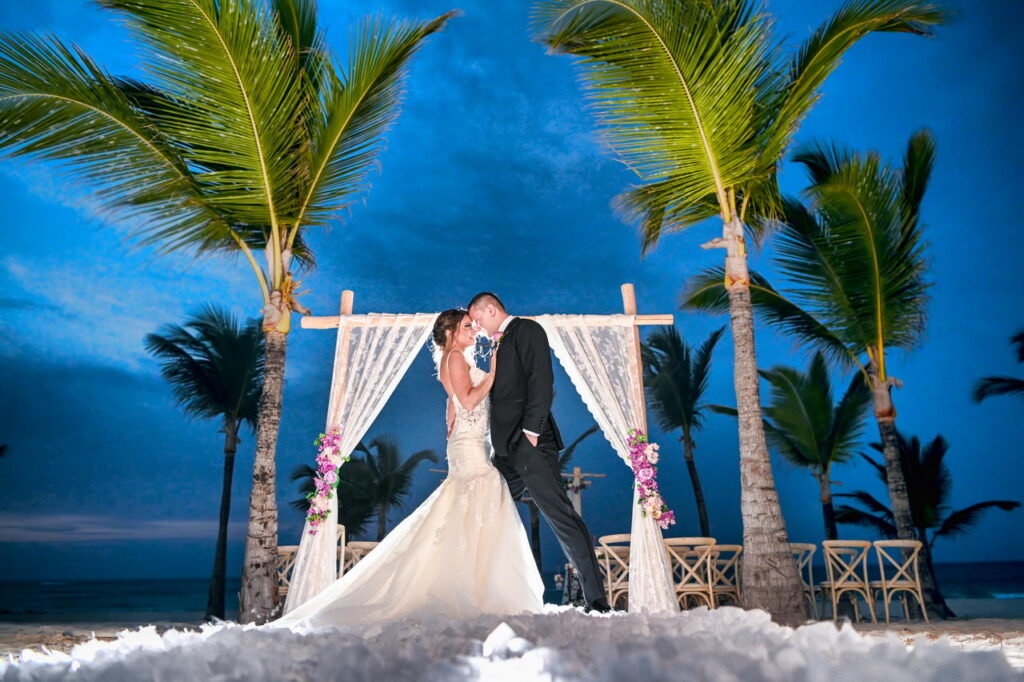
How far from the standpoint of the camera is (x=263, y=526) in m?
6.27

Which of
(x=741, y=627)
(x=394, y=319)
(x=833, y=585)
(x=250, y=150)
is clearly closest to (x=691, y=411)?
(x=833, y=585)

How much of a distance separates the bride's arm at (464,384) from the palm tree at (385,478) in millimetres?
14313

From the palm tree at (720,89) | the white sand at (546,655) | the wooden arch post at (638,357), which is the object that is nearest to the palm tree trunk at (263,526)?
the white sand at (546,655)

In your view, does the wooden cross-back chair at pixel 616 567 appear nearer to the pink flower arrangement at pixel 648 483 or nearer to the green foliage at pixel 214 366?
the pink flower arrangement at pixel 648 483

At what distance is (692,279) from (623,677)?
9.13m

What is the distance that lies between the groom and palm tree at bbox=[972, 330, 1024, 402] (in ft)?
36.5

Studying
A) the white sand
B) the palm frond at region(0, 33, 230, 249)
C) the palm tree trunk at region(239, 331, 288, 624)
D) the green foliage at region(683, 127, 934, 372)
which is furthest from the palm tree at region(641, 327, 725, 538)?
the white sand

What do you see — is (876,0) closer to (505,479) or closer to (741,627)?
(505,479)

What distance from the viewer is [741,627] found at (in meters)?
2.72

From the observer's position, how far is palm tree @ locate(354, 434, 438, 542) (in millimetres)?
18516

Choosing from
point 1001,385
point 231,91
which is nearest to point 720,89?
point 231,91

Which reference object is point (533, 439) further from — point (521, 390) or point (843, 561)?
point (843, 561)

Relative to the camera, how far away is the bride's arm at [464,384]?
4.34m

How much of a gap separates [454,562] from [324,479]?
288 cm
